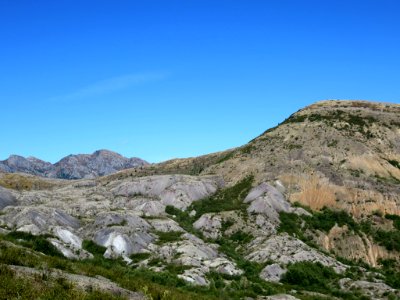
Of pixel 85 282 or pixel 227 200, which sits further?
pixel 227 200

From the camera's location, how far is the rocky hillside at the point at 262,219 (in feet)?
169

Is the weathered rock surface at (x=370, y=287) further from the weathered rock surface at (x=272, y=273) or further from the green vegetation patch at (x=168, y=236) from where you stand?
the green vegetation patch at (x=168, y=236)

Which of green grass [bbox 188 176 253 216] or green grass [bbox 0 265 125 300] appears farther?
green grass [bbox 188 176 253 216]

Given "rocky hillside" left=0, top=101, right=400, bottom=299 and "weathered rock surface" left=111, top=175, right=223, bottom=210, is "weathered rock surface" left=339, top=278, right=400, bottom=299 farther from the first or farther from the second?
"weathered rock surface" left=111, top=175, right=223, bottom=210

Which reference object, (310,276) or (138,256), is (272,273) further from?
(138,256)

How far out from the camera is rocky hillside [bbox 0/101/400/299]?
51.5 metres

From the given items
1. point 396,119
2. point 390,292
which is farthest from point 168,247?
point 396,119

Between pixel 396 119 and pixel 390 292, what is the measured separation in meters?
71.9

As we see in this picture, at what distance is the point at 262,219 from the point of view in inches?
2872

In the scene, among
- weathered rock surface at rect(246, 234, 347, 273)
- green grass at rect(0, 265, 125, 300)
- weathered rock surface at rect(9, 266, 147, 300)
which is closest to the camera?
green grass at rect(0, 265, 125, 300)

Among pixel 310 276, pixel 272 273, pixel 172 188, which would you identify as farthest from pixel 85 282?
pixel 172 188

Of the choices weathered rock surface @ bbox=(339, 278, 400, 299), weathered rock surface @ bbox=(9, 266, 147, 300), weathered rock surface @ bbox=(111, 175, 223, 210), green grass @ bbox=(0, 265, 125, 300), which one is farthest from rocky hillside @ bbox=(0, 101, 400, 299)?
green grass @ bbox=(0, 265, 125, 300)

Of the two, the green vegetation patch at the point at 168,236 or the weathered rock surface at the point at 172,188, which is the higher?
the weathered rock surface at the point at 172,188

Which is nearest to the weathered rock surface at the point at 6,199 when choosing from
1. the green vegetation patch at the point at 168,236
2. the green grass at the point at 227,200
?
the green vegetation patch at the point at 168,236
